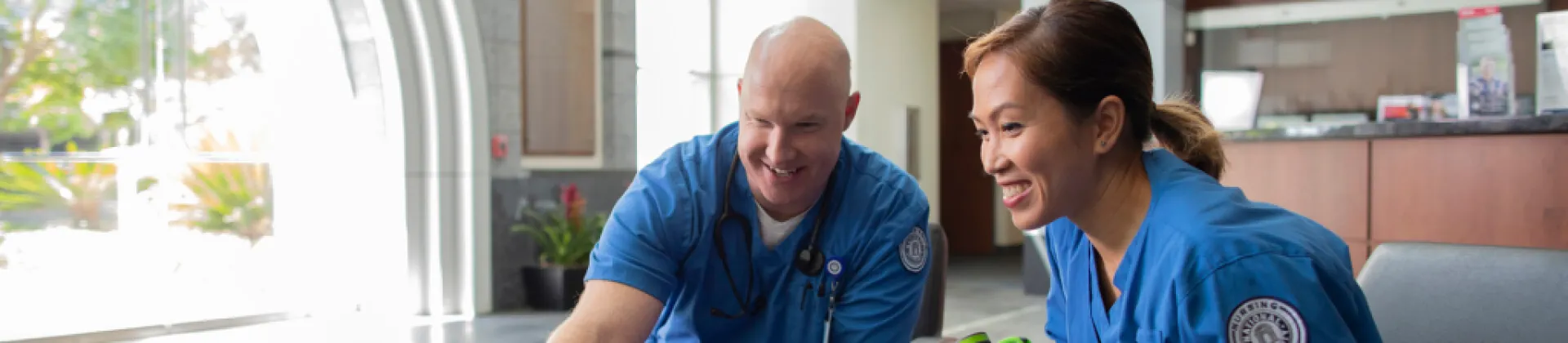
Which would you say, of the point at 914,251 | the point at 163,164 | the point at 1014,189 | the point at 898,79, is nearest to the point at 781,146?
the point at 914,251

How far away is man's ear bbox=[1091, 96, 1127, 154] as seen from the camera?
1210 mm

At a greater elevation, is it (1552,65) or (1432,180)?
(1552,65)

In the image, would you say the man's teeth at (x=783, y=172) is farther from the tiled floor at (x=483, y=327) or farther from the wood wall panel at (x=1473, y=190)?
the tiled floor at (x=483, y=327)

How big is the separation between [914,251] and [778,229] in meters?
0.21

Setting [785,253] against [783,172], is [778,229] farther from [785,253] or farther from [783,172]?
[783,172]

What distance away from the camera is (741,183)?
1.76 meters

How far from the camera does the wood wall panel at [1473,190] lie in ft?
9.66

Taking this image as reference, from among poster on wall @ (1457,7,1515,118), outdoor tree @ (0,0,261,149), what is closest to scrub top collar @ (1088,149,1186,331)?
poster on wall @ (1457,7,1515,118)

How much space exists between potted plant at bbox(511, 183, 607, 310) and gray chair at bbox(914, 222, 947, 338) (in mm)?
4274

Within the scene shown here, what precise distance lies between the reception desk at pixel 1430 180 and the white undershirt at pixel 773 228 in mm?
2259

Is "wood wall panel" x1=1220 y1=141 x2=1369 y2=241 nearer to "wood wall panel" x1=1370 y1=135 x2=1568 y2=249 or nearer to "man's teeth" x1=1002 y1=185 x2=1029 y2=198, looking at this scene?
"wood wall panel" x1=1370 y1=135 x2=1568 y2=249

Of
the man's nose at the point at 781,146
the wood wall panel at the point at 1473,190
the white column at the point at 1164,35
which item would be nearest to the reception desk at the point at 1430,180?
the wood wall panel at the point at 1473,190

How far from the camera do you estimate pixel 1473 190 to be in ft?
10.2

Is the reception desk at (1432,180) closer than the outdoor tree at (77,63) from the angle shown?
Yes
